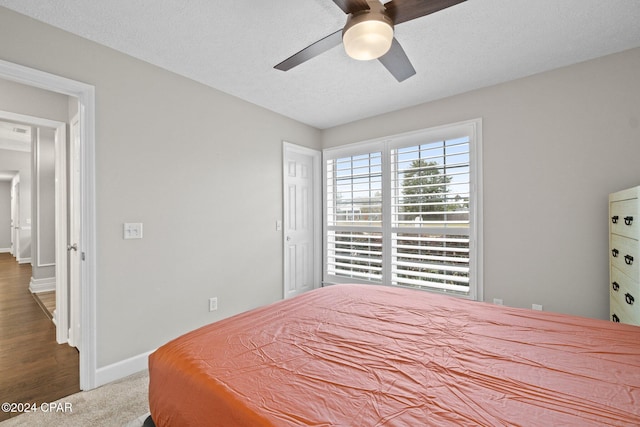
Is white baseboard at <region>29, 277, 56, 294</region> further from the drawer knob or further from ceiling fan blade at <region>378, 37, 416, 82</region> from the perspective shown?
the drawer knob

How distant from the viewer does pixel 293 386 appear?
36.5 inches

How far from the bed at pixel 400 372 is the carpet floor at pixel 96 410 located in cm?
89

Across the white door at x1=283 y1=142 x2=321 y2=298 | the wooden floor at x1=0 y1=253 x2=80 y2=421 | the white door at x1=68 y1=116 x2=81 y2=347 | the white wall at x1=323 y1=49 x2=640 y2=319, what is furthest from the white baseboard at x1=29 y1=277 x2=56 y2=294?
the white wall at x1=323 y1=49 x2=640 y2=319

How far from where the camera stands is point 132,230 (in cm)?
229

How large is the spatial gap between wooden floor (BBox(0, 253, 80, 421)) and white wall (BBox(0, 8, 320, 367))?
1.28ft

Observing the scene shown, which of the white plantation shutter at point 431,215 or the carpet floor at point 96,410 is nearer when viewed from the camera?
the carpet floor at point 96,410

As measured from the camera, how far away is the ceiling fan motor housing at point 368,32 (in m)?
1.39

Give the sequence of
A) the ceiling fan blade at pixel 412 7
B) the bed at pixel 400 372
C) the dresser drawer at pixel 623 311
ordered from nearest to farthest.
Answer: the bed at pixel 400 372, the ceiling fan blade at pixel 412 7, the dresser drawer at pixel 623 311

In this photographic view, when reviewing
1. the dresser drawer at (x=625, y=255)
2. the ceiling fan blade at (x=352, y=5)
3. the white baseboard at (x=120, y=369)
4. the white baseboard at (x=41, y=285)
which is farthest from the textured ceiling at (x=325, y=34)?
the white baseboard at (x=41, y=285)

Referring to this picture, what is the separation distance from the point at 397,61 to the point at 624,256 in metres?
2.02

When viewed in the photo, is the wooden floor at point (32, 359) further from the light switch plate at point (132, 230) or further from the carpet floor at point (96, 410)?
the light switch plate at point (132, 230)

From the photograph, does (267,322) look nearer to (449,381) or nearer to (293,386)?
(293,386)

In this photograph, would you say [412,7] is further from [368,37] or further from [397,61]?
[397,61]

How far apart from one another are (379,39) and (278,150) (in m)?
2.33
